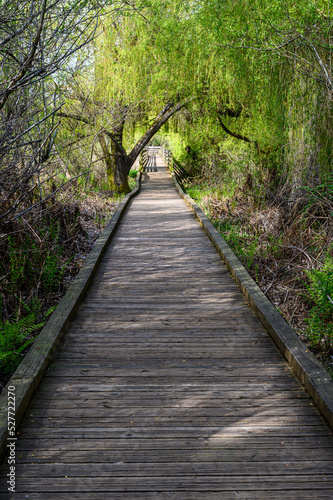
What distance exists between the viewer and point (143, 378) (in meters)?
3.05

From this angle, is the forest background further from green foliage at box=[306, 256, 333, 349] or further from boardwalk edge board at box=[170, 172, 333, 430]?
boardwalk edge board at box=[170, 172, 333, 430]

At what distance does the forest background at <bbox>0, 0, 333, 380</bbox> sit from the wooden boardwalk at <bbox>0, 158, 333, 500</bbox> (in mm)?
756

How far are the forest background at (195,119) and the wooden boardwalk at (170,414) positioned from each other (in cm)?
76

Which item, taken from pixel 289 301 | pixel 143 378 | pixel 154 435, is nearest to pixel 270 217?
pixel 289 301

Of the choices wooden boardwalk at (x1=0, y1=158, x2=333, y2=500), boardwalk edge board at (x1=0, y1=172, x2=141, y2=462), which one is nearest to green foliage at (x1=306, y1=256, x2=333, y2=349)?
wooden boardwalk at (x1=0, y1=158, x2=333, y2=500)

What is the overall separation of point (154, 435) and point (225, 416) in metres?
0.45

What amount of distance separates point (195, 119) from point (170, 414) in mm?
12552

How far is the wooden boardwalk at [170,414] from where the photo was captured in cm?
214

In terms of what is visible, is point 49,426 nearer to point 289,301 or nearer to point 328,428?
point 328,428

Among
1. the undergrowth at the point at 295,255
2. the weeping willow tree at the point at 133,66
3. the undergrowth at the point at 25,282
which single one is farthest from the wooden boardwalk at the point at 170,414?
the weeping willow tree at the point at 133,66

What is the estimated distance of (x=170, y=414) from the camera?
2.64 metres

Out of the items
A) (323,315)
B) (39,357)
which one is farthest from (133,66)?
(39,357)

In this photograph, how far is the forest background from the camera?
379 centimetres

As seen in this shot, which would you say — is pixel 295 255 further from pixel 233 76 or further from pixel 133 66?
pixel 133 66
